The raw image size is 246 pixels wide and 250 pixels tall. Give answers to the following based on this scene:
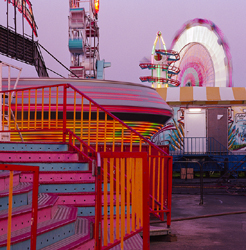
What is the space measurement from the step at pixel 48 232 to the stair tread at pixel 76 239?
2.6 inches

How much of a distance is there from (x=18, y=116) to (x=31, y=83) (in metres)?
1.02

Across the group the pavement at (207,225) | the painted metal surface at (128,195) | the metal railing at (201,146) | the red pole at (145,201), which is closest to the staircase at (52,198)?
the painted metal surface at (128,195)

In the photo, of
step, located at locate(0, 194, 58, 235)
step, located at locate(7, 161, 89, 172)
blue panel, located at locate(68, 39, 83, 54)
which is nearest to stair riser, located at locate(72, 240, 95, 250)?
step, located at locate(0, 194, 58, 235)

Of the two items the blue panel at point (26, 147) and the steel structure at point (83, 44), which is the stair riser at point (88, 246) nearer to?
the blue panel at point (26, 147)

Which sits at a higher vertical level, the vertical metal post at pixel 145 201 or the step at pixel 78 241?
the vertical metal post at pixel 145 201

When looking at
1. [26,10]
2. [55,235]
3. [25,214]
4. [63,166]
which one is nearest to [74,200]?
[63,166]

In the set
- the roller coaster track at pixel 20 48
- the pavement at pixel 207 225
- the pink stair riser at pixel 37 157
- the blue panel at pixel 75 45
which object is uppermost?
the blue panel at pixel 75 45

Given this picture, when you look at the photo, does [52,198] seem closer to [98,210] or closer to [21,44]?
[98,210]

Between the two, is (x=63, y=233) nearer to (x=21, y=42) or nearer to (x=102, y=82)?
(x=102, y=82)

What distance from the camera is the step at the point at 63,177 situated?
571 centimetres

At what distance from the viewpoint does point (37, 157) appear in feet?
20.7

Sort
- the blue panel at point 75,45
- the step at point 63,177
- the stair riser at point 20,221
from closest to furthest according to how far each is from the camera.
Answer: the stair riser at point 20,221 → the step at point 63,177 → the blue panel at point 75,45

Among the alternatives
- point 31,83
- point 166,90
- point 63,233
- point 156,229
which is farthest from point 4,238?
point 166,90

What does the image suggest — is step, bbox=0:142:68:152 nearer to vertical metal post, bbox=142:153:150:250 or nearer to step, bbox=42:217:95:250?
step, bbox=42:217:95:250
